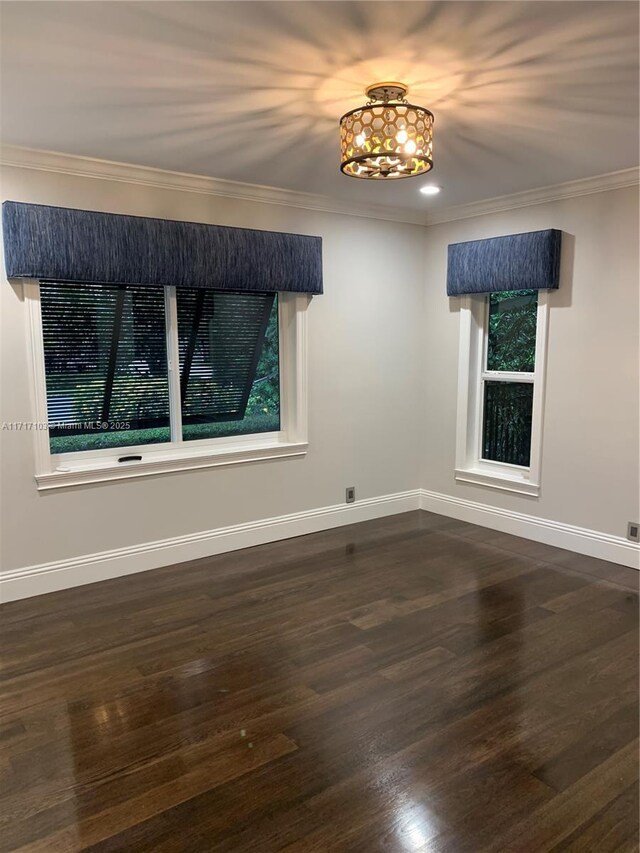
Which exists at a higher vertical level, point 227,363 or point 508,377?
point 227,363

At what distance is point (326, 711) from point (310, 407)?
2399mm

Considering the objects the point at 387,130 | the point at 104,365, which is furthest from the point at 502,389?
the point at 104,365

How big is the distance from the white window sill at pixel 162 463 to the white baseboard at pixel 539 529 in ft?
4.44

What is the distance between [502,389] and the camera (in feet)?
15.1

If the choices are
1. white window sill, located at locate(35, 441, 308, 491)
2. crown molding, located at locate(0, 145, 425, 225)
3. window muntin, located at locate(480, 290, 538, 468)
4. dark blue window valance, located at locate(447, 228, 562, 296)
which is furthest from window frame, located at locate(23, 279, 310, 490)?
window muntin, located at locate(480, 290, 538, 468)

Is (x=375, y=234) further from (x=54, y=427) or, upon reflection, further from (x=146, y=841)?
(x=146, y=841)

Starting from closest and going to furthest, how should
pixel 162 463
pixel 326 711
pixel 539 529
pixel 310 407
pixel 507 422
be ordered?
1. pixel 326 711
2. pixel 162 463
3. pixel 539 529
4. pixel 310 407
5. pixel 507 422

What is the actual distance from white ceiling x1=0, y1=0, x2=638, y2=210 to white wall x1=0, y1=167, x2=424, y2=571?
42 cm

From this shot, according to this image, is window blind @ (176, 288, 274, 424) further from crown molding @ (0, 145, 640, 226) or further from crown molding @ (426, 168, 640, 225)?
crown molding @ (426, 168, 640, 225)

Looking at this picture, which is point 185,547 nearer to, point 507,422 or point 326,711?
point 326,711

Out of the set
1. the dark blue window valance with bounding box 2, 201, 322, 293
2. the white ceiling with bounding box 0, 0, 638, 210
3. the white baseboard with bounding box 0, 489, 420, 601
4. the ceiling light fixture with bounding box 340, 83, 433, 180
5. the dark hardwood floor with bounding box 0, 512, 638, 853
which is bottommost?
the dark hardwood floor with bounding box 0, 512, 638, 853

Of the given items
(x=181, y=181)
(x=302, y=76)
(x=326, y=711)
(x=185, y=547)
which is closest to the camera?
(x=302, y=76)

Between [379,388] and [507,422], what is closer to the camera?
[507,422]

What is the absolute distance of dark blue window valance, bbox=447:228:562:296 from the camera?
3.98 metres
